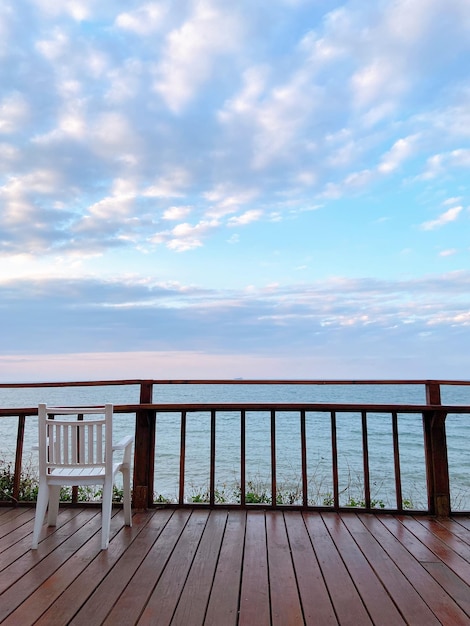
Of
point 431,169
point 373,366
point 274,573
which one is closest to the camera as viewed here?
point 274,573

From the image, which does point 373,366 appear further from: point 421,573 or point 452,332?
point 421,573

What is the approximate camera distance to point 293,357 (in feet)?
50.7

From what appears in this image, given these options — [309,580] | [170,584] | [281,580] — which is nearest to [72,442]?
[170,584]

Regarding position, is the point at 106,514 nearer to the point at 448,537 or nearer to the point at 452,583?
the point at 452,583

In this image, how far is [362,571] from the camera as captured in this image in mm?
2037

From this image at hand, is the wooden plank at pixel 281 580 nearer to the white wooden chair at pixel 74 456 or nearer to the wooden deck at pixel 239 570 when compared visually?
the wooden deck at pixel 239 570

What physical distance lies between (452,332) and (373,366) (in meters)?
4.36

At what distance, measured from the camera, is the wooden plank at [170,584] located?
1.58 meters

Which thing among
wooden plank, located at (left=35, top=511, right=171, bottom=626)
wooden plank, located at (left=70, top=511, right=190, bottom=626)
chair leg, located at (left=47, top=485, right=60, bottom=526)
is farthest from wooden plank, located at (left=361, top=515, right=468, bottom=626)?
chair leg, located at (left=47, top=485, right=60, bottom=526)

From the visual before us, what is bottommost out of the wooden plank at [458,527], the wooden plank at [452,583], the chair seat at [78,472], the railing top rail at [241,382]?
the wooden plank at [458,527]

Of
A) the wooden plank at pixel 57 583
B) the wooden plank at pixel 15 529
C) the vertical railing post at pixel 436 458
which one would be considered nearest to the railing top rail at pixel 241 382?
the vertical railing post at pixel 436 458

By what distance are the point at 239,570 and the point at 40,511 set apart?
128cm

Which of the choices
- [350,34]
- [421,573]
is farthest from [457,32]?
[421,573]

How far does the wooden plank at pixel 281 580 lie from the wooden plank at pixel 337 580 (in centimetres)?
16
